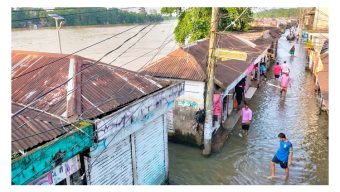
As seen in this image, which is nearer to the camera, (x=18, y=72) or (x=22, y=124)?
(x=22, y=124)

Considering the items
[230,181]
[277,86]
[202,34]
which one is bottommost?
[230,181]

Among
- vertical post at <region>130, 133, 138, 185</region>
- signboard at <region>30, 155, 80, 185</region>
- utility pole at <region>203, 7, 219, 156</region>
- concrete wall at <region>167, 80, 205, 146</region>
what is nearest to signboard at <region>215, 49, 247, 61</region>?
utility pole at <region>203, 7, 219, 156</region>

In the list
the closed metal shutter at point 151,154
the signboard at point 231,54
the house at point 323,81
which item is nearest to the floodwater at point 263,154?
the house at point 323,81

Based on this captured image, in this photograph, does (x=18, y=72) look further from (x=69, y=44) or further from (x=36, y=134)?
(x=69, y=44)

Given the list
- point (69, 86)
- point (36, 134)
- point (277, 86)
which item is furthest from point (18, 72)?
point (277, 86)

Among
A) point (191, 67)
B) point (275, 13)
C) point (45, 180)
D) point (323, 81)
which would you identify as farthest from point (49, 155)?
point (275, 13)

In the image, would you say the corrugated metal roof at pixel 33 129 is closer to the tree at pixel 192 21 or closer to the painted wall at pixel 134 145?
the painted wall at pixel 134 145

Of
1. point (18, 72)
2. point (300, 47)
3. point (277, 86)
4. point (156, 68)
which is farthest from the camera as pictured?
point (300, 47)

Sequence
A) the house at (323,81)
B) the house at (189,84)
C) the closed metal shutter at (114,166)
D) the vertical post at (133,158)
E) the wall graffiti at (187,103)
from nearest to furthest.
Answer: the closed metal shutter at (114,166), the vertical post at (133,158), the house at (189,84), the wall graffiti at (187,103), the house at (323,81)
